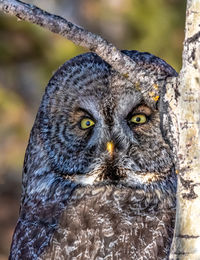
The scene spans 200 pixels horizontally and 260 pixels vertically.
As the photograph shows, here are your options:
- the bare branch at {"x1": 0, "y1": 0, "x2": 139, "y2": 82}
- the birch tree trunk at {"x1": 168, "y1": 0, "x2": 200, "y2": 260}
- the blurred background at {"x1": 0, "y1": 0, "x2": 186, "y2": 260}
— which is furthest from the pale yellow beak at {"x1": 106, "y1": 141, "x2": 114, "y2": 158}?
the blurred background at {"x1": 0, "y1": 0, "x2": 186, "y2": 260}

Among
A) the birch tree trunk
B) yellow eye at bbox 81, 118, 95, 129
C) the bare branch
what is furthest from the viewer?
yellow eye at bbox 81, 118, 95, 129

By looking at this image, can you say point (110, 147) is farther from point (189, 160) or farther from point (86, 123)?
point (189, 160)

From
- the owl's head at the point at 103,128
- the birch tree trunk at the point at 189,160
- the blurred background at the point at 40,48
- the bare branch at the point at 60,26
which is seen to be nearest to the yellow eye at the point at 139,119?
the owl's head at the point at 103,128

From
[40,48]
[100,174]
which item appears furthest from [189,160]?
[40,48]

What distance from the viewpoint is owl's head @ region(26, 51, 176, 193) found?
371 centimetres

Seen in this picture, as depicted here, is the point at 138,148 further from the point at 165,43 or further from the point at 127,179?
the point at 165,43

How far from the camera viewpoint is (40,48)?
962 centimetres

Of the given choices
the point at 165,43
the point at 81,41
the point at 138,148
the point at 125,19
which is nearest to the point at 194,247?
the point at 81,41

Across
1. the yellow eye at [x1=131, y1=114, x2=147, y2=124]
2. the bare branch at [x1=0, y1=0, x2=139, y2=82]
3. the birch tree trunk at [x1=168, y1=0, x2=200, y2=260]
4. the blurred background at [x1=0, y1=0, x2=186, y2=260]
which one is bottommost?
the birch tree trunk at [x1=168, y1=0, x2=200, y2=260]

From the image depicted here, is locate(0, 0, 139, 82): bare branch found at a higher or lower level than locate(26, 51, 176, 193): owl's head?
higher

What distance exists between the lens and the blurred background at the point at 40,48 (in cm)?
903

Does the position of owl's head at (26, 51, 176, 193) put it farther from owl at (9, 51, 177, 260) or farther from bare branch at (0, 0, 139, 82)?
bare branch at (0, 0, 139, 82)

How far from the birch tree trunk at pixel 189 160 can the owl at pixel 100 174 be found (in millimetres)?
853

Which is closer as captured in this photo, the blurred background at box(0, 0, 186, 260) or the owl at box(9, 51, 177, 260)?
the owl at box(9, 51, 177, 260)
